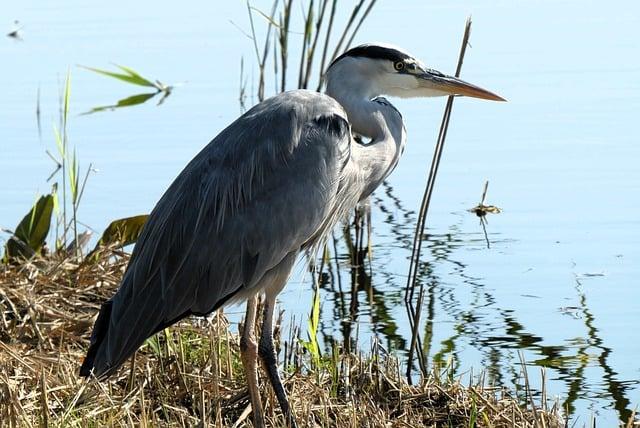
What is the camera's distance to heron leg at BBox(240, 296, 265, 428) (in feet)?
14.7

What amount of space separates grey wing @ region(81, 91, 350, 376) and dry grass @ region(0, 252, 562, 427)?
0.32 m

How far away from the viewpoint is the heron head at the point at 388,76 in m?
5.28

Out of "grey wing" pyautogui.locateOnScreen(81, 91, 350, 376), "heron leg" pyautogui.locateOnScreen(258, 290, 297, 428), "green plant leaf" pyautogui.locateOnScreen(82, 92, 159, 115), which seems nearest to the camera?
"heron leg" pyautogui.locateOnScreen(258, 290, 297, 428)

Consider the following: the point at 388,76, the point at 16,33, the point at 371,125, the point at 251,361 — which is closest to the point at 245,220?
the point at 251,361

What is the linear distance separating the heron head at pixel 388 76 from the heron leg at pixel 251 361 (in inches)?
41.7

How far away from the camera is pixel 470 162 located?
8430 millimetres

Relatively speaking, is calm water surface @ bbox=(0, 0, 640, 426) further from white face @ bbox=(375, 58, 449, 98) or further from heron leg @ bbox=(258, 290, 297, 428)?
white face @ bbox=(375, 58, 449, 98)

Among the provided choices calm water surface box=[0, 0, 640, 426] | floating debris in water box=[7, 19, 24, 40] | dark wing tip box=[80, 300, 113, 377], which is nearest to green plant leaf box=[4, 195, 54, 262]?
A: calm water surface box=[0, 0, 640, 426]

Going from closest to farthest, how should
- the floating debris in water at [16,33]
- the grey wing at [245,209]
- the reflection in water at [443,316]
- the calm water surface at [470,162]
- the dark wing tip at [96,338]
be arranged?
the dark wing tip at [96,338]
the grey wing at [245,209]
the reflection in water at [443,316]
the calm water surface at [470,162]
the floating debris in water at [16,33]

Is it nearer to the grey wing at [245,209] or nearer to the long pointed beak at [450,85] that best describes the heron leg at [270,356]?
the grey wing at [245,209]

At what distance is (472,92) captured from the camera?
17.4 feet

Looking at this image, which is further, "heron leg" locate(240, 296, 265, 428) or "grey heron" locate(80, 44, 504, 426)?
"grey heron" locate(80, 44, 504, 426)

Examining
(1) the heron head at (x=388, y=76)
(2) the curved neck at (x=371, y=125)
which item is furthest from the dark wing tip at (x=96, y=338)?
(1) the heron head at (x=388, y=76)

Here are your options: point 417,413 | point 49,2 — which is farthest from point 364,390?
point 49,2
